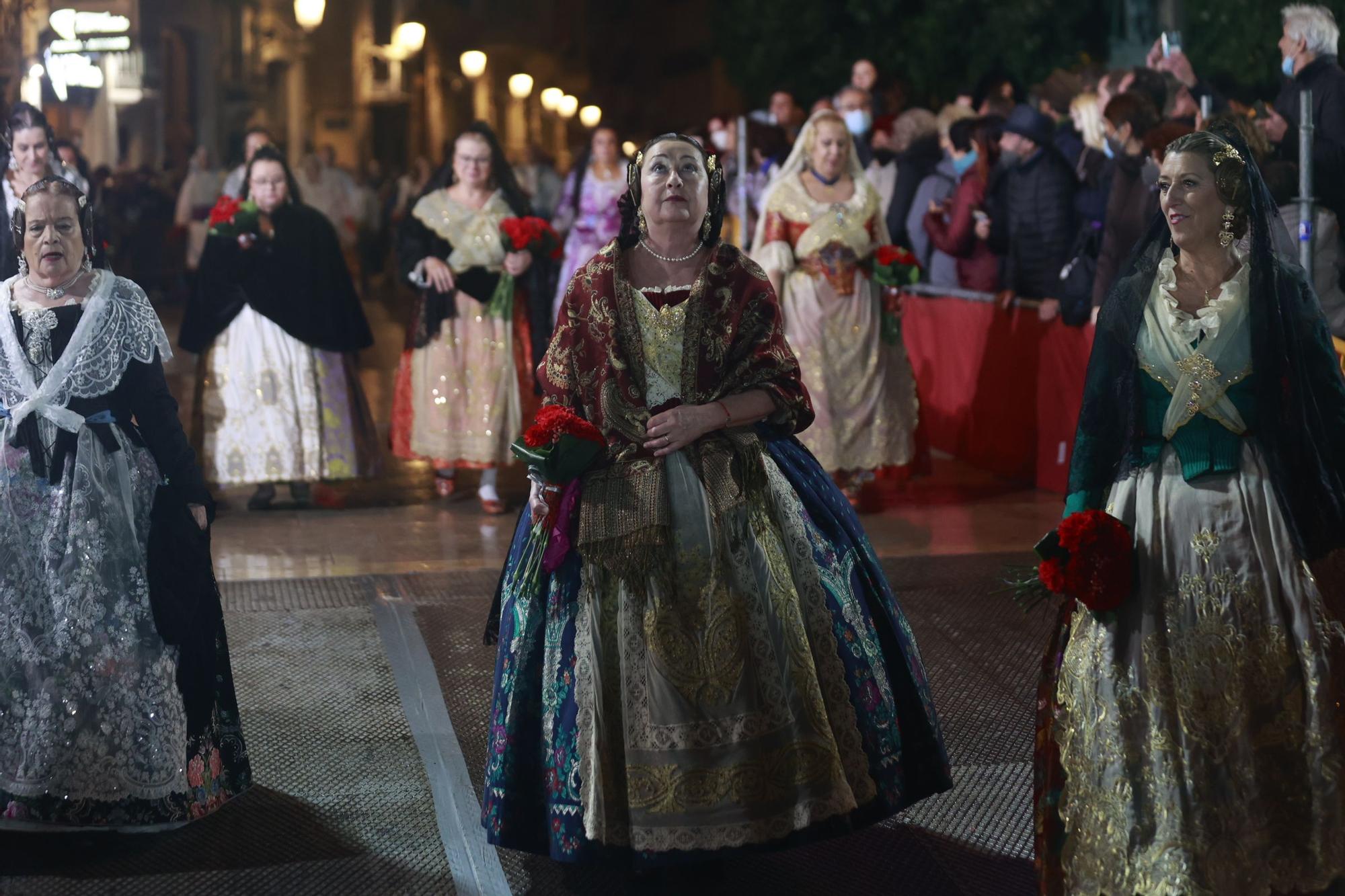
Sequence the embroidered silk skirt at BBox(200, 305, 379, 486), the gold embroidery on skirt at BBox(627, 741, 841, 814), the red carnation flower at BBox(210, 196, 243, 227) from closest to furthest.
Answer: the gold embroidery on skirt at BBox(627, 741, 841, 814) < the red carnation flower at BBox(210, 196, 243, 227) < the embroidered silk skirt at BBox(200, 305, 379, 486)

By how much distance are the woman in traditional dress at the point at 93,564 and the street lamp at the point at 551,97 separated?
2842cm

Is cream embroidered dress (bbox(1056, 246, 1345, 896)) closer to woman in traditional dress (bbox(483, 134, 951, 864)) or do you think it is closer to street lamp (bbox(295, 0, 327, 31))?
woman in traditional dress (bbox(483, 134, 951, 864))

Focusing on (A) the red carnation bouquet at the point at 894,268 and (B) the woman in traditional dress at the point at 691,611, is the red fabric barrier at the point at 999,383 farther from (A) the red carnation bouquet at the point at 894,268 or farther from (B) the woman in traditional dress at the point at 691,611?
(B) the woman in traditional dress at the point at 691,611

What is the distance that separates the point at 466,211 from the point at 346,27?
66.5 feet

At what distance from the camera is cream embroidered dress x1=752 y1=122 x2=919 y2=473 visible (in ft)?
27.3

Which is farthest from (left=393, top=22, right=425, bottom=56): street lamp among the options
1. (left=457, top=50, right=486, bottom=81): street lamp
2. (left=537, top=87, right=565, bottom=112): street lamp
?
(left=537, top=87, right=565, bottom=112): street lamp

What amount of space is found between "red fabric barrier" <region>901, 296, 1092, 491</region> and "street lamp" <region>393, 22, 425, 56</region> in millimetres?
16699

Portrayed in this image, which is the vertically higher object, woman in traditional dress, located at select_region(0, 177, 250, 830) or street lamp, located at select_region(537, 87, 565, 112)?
street lamp, located at select_region(537, 87, 565, 112)

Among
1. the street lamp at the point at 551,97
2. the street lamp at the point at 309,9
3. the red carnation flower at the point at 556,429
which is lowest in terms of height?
the red carnation flower at the point at 556,429

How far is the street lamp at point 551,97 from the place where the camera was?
3222 centimetres

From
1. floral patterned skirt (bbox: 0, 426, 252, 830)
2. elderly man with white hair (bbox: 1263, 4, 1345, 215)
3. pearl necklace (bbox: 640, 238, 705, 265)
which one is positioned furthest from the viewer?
elderly man with white hair (bbox: 1263, 4, 1345, 215)

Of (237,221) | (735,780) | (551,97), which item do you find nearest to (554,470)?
(735,780)

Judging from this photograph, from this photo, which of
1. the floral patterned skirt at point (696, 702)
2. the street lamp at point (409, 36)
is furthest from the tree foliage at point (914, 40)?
the floral patterned skirt at point (696, 702)

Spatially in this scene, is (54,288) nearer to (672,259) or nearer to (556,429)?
(556,429)
